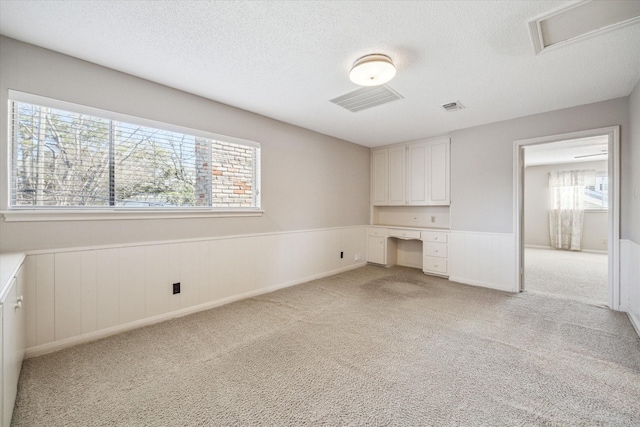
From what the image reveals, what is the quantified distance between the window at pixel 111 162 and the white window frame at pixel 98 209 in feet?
0.03

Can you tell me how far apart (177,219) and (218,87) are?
1.46 meters

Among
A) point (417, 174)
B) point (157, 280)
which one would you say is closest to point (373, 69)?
point (157, 280)

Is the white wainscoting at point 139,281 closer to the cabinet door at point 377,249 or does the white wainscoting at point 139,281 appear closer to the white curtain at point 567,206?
the cabinet door at point 377,249

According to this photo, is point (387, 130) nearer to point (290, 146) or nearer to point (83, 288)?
point (290, 146)

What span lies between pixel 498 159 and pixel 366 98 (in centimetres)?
228

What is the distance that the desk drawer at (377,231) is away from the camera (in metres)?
5.17

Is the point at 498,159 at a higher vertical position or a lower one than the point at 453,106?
lower

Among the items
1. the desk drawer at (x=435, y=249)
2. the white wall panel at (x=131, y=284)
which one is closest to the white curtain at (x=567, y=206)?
the desk drawer at (x=435, y=249)

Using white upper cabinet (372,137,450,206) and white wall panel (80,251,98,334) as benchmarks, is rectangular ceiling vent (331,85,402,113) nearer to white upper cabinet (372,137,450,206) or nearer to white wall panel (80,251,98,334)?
white upper cabinet (372,137,450,206)

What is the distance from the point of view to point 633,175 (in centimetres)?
→ 283

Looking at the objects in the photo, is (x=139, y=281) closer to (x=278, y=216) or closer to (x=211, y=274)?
(x=211, y=274)

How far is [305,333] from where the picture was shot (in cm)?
248

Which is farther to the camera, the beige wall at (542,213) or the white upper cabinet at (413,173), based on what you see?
the beige wall at (542,213)

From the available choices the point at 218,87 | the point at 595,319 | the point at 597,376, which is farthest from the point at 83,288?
the point at 595,319
